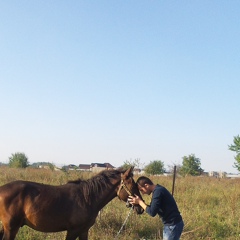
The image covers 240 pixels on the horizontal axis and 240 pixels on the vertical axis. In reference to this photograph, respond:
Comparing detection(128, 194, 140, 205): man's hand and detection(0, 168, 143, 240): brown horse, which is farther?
detection(0, 168, 143, 240): brown horse

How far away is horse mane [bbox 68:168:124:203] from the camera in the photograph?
6168 millimetres

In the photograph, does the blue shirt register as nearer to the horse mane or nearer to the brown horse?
the brown horse

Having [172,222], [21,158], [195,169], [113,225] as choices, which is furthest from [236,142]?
[172,222]

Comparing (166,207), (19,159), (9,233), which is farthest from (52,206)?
(19,159)

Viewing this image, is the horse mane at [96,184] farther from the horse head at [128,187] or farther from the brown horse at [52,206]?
the horse head at [128,187]

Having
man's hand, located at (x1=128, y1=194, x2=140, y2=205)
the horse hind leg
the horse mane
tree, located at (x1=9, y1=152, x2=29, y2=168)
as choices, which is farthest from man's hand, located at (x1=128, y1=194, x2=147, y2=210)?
tree, located at (x1=9, y1=152, x2=29, y2=168)

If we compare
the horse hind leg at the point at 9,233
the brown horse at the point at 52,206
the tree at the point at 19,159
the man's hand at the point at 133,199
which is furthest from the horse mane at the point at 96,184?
the tree at the point at 19,159

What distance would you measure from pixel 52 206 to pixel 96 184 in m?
0.87

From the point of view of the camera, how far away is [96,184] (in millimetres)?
6297

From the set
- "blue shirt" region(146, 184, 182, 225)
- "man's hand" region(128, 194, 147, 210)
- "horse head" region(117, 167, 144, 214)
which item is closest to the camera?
"blue shirt" region(146, 184, 182, 225)

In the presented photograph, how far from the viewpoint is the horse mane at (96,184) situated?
617cm

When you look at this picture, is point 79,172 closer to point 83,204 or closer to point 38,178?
point 38,178

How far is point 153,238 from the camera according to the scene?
8.45m

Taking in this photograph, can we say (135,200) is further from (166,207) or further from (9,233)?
(9,233)
